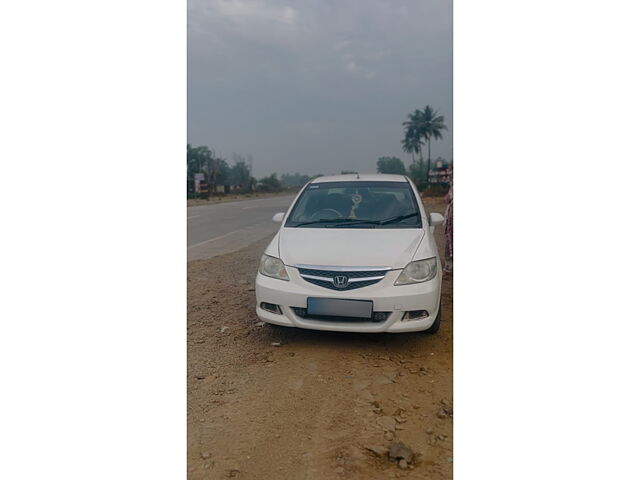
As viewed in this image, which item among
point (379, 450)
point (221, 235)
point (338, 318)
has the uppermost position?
point (221, 235)

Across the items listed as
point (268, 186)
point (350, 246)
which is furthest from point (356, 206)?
point (268, 186)

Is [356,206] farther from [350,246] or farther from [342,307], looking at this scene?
[342,307]

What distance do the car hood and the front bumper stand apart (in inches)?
4.9

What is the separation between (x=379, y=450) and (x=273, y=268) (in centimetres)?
158

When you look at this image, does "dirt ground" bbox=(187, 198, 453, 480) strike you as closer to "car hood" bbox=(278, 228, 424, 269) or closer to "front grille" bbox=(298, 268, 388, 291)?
"front grille" bbox=(298, 268, 388, 291)

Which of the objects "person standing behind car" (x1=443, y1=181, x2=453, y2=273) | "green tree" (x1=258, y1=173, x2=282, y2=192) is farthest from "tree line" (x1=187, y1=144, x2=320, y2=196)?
"person standing behind car" (x1=443, y1=181, x2=453, y2=273)

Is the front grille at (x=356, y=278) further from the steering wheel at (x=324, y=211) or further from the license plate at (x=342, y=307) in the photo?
the steering wheel at (x=324, y=211)

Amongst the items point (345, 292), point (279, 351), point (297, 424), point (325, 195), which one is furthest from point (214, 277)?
point (297, 424)

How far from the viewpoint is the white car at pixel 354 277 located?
2990mm

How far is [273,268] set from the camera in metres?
3.29

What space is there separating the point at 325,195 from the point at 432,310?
1576mm

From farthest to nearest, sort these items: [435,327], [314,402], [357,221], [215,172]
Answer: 1. [215,172]
2. [357,221]
3. [435,327]
4. [314,402]

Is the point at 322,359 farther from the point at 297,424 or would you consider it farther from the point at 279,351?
the point at 297,424

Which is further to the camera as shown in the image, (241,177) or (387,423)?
(241,177)
